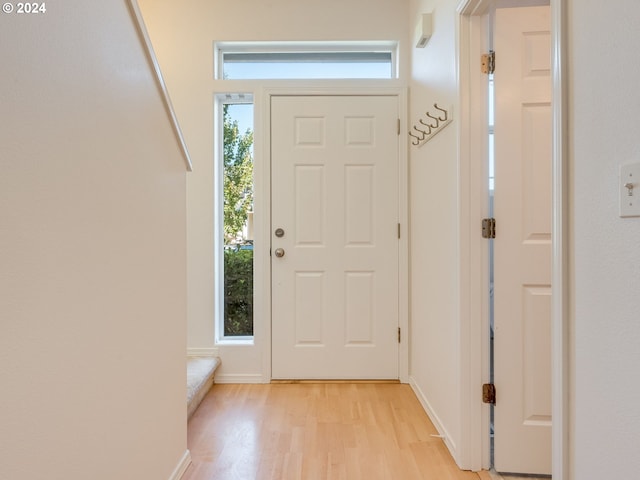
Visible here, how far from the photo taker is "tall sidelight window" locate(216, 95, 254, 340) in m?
2.80

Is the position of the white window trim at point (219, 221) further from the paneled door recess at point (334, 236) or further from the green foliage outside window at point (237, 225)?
the paneled door recess at point (334, 236)

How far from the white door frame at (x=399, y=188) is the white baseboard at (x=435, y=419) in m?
0.20

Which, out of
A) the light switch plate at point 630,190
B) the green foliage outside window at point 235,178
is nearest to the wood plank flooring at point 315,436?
the green foliage outside window at point 235,178

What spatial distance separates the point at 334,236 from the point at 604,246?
6.28ft

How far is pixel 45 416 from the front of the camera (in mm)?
799

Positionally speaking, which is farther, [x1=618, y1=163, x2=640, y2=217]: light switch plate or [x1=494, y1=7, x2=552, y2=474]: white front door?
[x1=494, y1=7, x2=552, y2=474]: white front door

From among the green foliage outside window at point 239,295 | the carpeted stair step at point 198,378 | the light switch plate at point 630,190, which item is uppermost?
the light switch plate at point 630,190

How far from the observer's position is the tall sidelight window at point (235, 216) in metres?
2.80

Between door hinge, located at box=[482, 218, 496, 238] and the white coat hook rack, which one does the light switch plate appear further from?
the white coat hook rack

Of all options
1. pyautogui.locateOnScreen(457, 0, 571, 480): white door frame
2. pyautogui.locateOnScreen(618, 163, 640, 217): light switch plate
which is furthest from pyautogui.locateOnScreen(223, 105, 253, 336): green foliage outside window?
pyautogui.locateOnScreen(618, 163, 640, 217): light switch plate

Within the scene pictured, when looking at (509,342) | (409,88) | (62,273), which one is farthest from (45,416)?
(409,88)

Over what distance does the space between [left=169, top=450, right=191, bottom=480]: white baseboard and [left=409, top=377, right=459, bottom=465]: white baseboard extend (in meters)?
1.16

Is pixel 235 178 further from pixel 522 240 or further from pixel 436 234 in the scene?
pixel 522 240

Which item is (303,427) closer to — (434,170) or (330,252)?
(330,252)
